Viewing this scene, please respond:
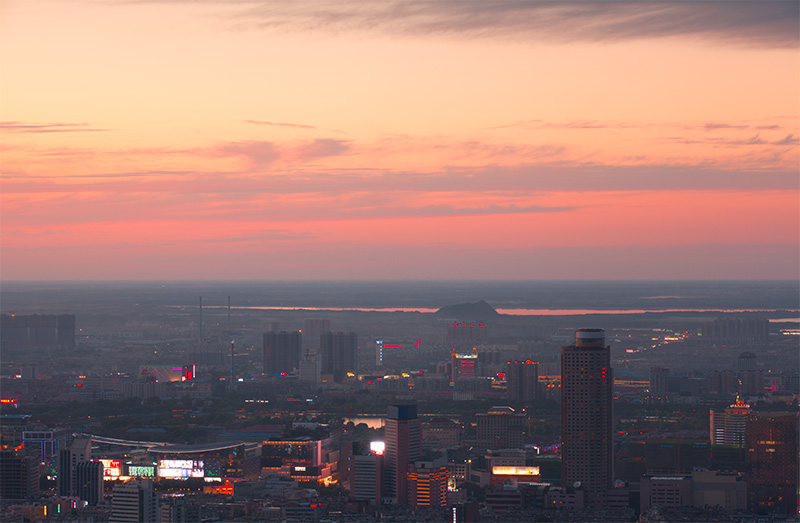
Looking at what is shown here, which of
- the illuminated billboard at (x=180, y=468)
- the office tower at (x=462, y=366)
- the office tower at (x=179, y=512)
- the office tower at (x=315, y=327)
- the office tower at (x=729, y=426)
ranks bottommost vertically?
the illuminated billboard at (x=180, y=468)

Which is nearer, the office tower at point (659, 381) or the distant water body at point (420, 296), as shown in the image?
the office tower at point (659, 381)

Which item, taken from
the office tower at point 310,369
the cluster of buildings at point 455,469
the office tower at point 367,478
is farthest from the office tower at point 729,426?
the office tower at point 310,369

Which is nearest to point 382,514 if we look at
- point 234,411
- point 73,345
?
point 234,411

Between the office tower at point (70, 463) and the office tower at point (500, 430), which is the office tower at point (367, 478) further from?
the office tower at point (500, 430)

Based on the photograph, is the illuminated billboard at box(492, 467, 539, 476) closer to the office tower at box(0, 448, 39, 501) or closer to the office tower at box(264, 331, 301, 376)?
the office tower at box(0, 448, 39, 501)

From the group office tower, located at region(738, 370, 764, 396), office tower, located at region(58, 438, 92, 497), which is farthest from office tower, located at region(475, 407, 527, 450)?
office tower, located at region(738, 370, 764, 396)

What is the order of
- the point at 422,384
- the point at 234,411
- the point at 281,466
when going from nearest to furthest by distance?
the point at 281,466 < the point at 234,411 < the point at 422,384

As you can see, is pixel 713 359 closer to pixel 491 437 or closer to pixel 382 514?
pixel 491 437
